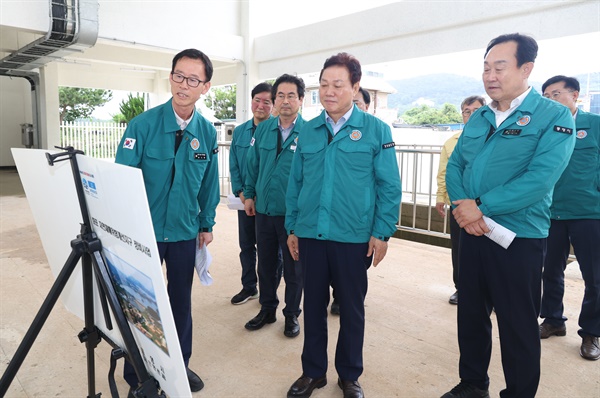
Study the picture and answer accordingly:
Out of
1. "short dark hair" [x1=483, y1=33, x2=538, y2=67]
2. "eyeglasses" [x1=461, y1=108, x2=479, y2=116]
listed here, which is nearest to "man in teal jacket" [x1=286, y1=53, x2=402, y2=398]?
"short dark hair" [x1=483, y1=33, x2=538, y2=67]

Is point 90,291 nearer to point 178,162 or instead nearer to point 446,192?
point 178,162

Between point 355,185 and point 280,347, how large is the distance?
1.21 metres

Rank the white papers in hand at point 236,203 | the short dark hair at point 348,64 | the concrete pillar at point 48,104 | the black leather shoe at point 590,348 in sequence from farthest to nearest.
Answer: the concrete pillar at point 48,104 < the white papers in hand at point 236,203 < the black leather shoe at point 590,348 < the short dark hair at point 348,64

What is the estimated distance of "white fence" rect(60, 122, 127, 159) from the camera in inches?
591

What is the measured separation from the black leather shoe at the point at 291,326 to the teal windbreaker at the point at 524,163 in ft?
4.78

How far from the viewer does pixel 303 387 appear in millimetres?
2059

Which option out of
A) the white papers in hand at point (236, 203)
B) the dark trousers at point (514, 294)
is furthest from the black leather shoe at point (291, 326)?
the dark trousers at point (514, 294)

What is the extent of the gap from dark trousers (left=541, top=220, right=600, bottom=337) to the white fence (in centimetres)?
1514

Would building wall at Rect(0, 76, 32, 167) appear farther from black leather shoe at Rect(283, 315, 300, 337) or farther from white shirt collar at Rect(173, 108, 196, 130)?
white shirt collar at Rect(173, 108, 196, 130)

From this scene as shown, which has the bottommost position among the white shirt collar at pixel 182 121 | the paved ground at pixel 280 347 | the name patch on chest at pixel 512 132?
the paved ground at pixel 280 347

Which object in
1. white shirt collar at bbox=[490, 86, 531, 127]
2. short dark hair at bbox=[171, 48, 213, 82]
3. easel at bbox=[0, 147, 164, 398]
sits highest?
short dark hair at bbox=[171, 48, 213, 82]

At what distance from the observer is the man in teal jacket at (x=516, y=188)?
1.71 m

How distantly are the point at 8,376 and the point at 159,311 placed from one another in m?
0.73

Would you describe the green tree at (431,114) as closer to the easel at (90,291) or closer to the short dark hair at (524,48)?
the short dark hair at (524,48)
